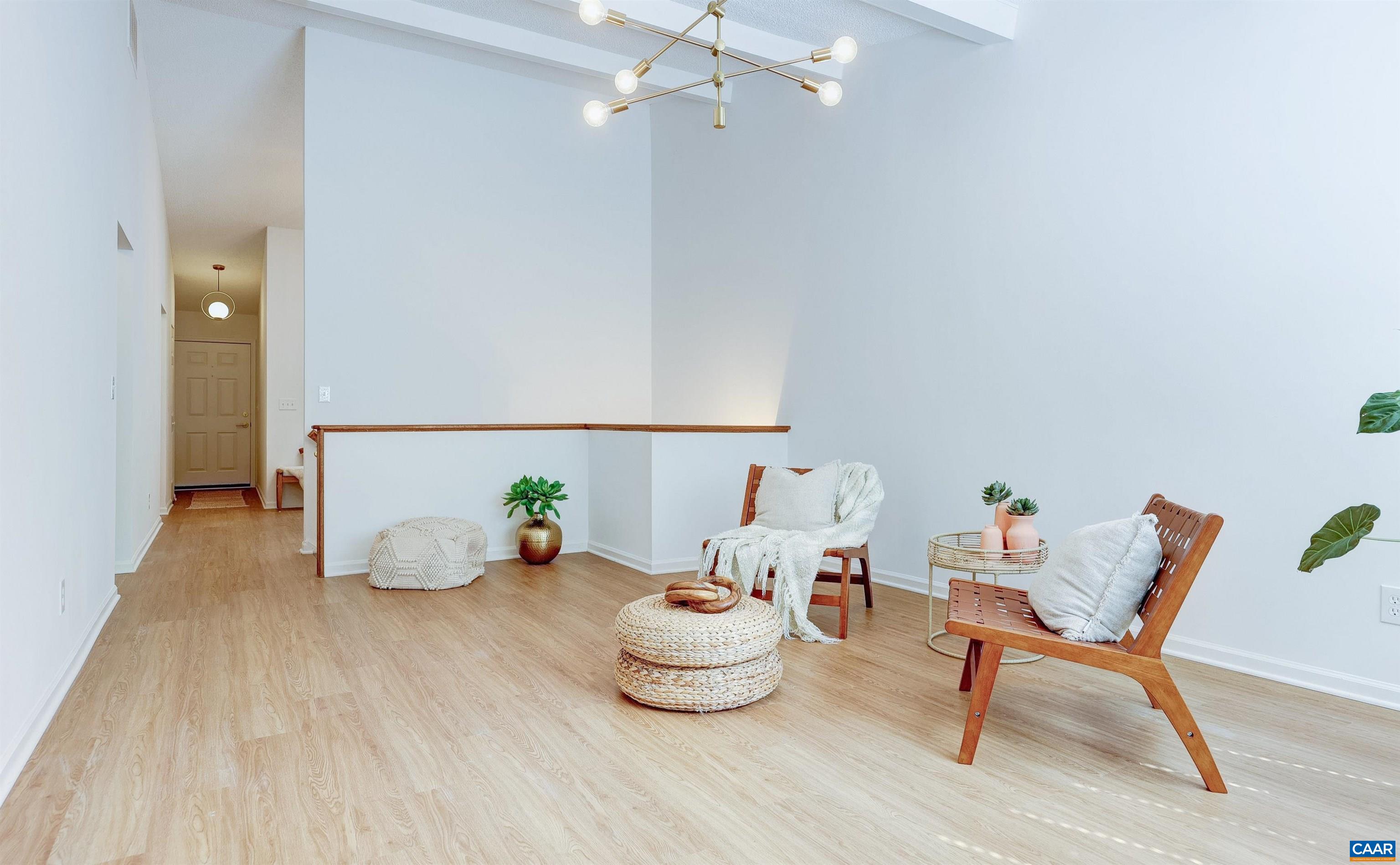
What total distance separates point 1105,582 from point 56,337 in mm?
3032

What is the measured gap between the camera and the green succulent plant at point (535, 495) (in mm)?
4773

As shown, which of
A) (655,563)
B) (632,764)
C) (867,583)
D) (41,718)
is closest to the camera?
(632,764)

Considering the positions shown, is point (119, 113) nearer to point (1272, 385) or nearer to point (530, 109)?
point (530, 109)

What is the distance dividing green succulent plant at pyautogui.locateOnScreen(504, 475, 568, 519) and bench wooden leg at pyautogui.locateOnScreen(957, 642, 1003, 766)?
9.79 ft

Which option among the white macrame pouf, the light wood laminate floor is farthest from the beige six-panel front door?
the light wood laminate floor

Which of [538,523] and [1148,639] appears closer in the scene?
[1148,639]

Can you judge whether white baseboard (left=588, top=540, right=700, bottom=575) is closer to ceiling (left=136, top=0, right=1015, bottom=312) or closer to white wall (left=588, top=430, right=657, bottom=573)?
white wall (left=588, top=430, right=657, bottom=573)

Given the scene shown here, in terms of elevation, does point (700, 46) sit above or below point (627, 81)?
above

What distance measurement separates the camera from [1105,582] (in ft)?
6.99

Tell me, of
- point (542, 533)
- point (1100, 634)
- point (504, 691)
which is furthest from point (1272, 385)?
point (542, 533)

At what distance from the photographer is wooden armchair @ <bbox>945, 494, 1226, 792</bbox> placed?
192cm

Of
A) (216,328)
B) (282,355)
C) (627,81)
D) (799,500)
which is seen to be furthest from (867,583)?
(216,328)

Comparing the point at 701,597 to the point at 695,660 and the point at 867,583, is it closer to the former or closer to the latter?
the point at 695,660

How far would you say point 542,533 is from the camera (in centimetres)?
475
